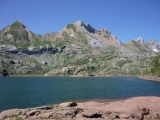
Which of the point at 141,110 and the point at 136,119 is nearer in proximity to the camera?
the point at 136,119

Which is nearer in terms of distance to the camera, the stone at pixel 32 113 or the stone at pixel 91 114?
the stone at pixel 91 114

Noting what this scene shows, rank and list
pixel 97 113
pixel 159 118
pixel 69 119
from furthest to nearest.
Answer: pixel 159 118 < pixel 97 113 < pixel 69 119

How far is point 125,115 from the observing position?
47594 mm

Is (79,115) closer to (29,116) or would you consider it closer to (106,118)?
(106,118)

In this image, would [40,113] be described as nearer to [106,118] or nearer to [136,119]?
[106,118]

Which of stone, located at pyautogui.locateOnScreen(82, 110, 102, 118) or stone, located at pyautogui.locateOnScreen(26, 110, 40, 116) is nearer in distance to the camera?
stone, located at pyautogui.locateOnScreen(82, 110, 102, 118)

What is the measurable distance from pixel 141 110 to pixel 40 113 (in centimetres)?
2812

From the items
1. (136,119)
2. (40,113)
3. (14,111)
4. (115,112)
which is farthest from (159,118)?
(14,111)

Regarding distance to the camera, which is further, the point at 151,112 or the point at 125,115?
the point at 151,112

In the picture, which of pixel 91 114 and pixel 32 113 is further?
pixel 32 113

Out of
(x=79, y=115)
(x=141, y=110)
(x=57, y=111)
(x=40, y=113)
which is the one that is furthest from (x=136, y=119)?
(x=40, y=113)

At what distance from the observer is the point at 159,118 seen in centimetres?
5091

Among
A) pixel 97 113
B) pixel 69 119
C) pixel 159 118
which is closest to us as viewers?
pixel 69 119

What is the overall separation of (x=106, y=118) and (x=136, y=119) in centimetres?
786
